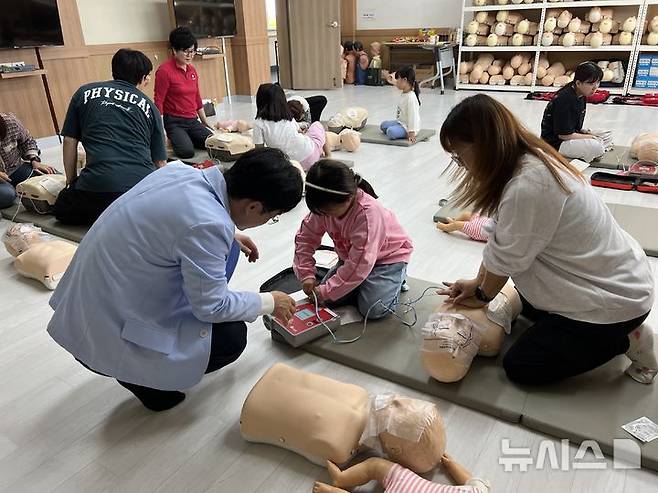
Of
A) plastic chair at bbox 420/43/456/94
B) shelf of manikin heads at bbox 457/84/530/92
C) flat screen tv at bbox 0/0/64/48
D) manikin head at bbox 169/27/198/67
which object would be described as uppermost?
flat screen tv at bbox 0/0/64/48

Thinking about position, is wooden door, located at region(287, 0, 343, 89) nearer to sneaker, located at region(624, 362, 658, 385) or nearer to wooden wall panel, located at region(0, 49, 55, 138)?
wooden wall panel, located at region(0, 49, 55, 138)

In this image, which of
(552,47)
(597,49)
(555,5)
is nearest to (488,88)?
(552,47)

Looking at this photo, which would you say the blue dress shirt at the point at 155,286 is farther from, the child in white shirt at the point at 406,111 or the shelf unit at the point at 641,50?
the shelf unit at the point at 641,50

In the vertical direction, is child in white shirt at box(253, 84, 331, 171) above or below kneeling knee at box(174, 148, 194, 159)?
above

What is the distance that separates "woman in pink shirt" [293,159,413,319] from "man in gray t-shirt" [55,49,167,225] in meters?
1.30

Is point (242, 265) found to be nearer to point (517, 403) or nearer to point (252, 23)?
point (517, 403)

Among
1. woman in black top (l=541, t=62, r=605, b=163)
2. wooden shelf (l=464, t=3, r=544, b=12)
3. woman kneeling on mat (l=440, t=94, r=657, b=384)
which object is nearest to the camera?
woman kneeling on mat (l=440, t=94, r=657, b=384)

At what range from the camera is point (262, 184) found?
3.93ft

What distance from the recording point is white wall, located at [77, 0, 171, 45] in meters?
5.17

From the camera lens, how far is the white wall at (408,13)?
24.7 feet

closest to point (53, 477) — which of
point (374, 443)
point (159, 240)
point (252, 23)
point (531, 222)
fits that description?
point (159, 240)

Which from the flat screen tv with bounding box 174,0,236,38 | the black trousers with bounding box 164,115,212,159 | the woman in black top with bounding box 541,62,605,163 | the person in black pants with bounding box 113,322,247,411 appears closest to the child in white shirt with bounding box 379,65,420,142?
the woman in black top with bounding box 541,62,605,163

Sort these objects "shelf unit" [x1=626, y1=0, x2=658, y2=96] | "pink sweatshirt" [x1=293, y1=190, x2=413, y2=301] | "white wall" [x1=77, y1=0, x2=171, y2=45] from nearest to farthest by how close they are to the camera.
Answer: "pink sweatshirt" [x1=293, y1=190, x2=413, y2=301] < "white wall" [x1=77, y1=0, x2=171, y2=45] < "shelf unit" [x1=626, y1=0, x2=658, y2=96]

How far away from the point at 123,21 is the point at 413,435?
5.75 metres
